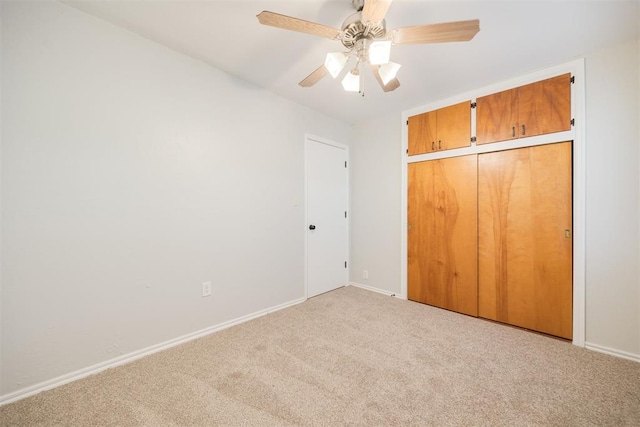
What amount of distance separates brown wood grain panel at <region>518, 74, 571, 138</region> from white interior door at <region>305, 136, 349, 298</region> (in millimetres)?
2049

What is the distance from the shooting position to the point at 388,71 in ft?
5.28

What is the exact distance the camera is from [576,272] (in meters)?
2.05

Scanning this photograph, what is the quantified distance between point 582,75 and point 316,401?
3227 mm

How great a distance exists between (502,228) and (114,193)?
11.2 feet

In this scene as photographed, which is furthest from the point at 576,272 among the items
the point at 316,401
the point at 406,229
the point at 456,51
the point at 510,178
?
the point at 316,401

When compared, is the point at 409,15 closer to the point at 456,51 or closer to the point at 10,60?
the point at 456,51

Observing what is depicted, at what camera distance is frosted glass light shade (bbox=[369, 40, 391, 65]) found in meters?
1.34

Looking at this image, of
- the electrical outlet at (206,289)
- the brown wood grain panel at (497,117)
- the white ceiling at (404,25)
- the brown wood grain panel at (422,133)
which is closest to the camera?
the white ceiling at (404,25)

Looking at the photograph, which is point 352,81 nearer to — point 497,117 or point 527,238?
point 497,117

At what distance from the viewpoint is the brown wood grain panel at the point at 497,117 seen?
7.76 feet

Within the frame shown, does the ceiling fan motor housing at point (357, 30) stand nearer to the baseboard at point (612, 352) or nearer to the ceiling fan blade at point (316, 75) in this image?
the ceiling fan blade at point (316, 75)

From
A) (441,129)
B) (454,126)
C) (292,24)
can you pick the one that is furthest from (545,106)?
(292,24)

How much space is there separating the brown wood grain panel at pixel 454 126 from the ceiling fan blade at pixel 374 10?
1.86 metres

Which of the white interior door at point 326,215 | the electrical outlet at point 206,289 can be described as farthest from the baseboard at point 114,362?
the white interior door at point 326,215
